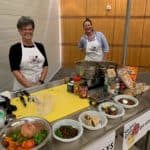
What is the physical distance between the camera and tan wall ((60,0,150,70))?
3.93 meters

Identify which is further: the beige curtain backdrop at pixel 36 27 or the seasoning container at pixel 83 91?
the beige curtain backdrop at pixel 36 27

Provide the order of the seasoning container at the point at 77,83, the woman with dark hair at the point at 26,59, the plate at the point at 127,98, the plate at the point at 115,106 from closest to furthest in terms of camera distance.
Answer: the plate at the point at 115,106 < the plate at the point at 127,98 < the seasoning container at the point at 77,83 < the woman with dark hair at the point at 26,59

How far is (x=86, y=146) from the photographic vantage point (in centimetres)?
89

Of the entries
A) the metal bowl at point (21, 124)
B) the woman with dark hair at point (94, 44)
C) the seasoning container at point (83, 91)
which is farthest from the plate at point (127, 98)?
the woman with dark hair at point (94, 44)

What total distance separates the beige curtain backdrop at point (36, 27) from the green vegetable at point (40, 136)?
143 centimetres

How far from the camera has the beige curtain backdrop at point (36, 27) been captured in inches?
84.8

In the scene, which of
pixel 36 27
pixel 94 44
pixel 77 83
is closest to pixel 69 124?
pixel 77 83

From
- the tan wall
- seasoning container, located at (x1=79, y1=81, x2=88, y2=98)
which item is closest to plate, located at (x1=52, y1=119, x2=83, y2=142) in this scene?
seasoning container, located at (x1=79, y1=81, x2=88, y2=98)

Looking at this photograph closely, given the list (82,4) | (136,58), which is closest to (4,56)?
(82,4)

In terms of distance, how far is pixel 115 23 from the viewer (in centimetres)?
405

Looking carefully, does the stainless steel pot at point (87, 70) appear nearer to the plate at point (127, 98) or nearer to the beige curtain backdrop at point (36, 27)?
the plate at point (127, 98)

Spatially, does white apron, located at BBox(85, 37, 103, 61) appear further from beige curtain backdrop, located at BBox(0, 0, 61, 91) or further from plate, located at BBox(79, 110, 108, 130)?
plate, located at BBox(79, 110, 108, 130)

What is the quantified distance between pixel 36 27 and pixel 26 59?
1531 millimetres

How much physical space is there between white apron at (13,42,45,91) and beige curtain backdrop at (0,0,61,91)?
0.57m
